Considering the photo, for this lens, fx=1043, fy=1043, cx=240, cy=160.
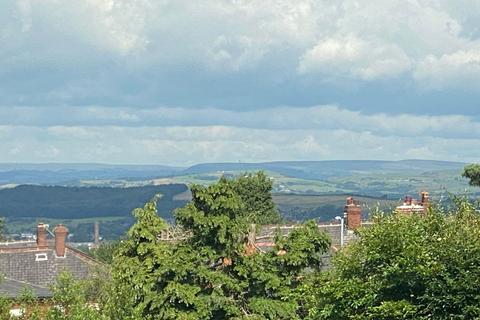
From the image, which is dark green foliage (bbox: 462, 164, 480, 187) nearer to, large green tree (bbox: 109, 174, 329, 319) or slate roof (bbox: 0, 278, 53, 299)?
slate roof (bbox: 0, 278, 53, 299)

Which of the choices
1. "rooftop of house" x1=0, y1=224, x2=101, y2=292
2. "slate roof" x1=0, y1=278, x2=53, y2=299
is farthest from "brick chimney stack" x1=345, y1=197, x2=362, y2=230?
"slate roof" x1=0, y1=278, x2=53, y2=299

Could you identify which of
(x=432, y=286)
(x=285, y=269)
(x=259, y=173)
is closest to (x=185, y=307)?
(x=285, y=269)

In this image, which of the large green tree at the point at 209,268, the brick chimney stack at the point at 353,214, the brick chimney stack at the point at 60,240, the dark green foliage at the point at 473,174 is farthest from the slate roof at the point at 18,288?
the dark green foliage at the point at 473,174

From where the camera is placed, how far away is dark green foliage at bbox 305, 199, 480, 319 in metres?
27.5

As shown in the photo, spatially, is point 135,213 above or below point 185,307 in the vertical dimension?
above

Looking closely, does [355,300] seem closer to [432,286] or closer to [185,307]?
[432,286]

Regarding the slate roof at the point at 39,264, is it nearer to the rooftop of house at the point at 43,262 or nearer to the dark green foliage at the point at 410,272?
the rooftop of house at the point at 43,262

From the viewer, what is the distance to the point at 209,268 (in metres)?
36.2

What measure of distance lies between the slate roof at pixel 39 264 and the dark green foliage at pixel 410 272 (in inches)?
1574

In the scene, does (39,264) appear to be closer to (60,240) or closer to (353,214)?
(60,240)

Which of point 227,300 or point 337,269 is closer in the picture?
point 337,269

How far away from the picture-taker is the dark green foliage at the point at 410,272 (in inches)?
1083

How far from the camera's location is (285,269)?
123 feet

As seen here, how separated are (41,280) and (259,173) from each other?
41311 mm
